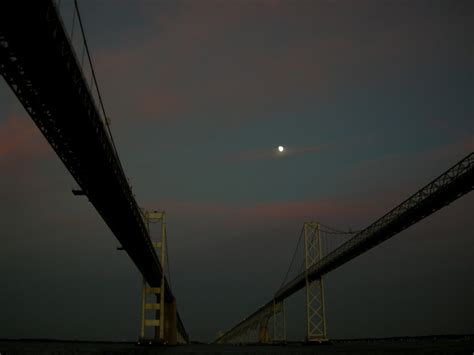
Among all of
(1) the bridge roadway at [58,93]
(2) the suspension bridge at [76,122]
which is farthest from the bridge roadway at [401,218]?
(1) the bridge roadway at [58,93]

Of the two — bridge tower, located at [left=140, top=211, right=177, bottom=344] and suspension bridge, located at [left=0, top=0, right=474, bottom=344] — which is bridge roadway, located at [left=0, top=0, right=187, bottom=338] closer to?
suspension bridge, located at [left=0, top=0, right=474, bottom=344]

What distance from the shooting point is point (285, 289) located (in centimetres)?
8931

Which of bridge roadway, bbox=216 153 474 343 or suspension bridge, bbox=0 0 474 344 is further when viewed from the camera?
bridge roadway, bbox=216 153 474 343

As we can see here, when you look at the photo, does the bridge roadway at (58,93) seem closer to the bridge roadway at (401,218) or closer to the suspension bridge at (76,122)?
the suspension bridge at (76,122)

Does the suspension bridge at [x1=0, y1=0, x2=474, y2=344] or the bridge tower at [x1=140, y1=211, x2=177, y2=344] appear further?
the bridge tower at [x1=140, y1=211, x2=177, y2=344]

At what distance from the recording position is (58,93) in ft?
65.1

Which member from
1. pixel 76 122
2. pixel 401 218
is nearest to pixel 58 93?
pixel 76 122

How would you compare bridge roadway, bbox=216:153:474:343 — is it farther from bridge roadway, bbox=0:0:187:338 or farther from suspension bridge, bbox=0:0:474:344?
bridge roadway, bbox=0:0:187:338

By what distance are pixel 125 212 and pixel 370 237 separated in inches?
1122

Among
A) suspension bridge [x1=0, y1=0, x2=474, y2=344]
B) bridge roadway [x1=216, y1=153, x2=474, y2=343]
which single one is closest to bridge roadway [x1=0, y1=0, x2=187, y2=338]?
suspension bridge [x1=0, y1=0, x2=474, y2=344]

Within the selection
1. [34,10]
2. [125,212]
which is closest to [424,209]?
[125,212]

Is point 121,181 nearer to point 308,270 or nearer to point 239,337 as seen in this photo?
point 308,270

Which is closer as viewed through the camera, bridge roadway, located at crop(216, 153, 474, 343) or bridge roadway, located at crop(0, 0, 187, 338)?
bridge roadway, located at crop(0, 0, 187, 338)

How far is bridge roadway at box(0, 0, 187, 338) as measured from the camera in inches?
627
